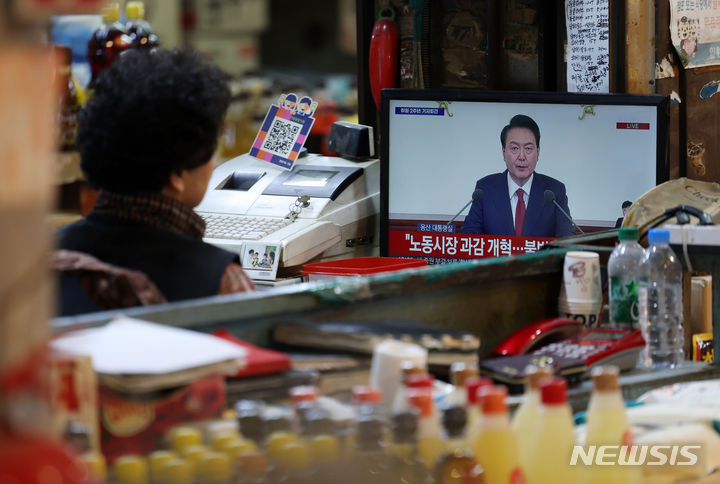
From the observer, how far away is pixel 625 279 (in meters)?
2.49

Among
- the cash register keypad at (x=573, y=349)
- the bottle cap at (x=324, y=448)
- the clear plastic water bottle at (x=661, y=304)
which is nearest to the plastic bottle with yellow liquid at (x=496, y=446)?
the bottle cap at (x=324, y=448)

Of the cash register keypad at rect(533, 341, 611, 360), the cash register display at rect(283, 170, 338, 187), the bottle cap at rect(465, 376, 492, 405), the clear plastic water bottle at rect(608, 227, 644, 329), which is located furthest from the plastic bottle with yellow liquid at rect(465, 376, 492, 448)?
the cash register display at rect(283, 170, 338, 187)

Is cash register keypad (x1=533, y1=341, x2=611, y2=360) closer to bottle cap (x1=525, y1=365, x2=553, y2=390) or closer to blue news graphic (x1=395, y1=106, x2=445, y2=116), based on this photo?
bottle cap (x1=525, y1=365, x2=553, y2=390)

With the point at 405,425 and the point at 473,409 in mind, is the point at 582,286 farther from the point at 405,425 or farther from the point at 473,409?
the point at 405,425

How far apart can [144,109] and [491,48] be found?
1857mm

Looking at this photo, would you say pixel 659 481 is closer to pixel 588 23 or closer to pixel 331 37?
pixel 331 37

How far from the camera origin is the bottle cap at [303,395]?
1.47 metres

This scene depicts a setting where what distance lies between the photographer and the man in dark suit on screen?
130 inches

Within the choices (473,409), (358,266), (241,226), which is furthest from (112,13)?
(473,409)

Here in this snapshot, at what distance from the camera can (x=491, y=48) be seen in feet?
12.6

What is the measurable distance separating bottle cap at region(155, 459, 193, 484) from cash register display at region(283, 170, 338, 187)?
238 centimetres

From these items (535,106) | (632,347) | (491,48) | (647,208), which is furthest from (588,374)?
(491,48)
